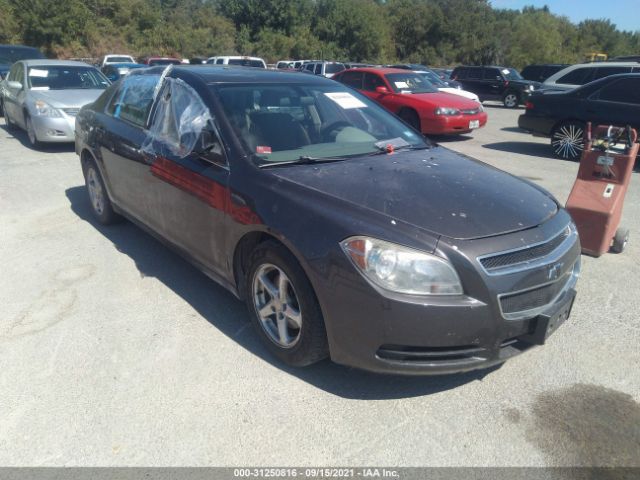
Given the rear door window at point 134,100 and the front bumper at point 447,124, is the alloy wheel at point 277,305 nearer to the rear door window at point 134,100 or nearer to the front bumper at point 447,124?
the rear door window at point 134,100

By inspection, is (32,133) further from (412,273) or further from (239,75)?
(412,273)

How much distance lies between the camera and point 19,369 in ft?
10.4

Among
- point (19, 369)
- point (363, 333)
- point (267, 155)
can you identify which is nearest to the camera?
point (363, 333)

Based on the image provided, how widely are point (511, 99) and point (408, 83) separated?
414 inches

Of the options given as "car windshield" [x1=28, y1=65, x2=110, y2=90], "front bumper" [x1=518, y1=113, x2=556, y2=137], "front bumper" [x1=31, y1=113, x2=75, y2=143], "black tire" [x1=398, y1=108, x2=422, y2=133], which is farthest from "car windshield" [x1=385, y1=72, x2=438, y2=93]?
"front bumper" [x1=31, y1=113, x2=75, y2=143]

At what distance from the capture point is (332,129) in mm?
3904

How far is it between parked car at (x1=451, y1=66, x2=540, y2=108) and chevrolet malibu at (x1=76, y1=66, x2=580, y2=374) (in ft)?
61.7

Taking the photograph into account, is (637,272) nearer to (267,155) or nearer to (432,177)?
(432,177)

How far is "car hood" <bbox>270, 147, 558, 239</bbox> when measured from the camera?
274 centimetres

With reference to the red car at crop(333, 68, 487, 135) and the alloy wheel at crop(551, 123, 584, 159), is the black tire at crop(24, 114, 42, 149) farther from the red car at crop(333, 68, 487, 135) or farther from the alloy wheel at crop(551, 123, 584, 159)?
the alloy wheel at crop(551, 123, 584, 159)

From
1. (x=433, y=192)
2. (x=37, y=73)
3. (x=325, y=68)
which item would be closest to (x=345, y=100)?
(x=433, y=192)

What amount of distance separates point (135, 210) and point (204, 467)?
2.83m

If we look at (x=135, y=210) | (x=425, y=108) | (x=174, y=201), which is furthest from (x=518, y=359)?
(x=425, y=108)

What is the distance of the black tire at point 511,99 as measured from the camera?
837 inches
